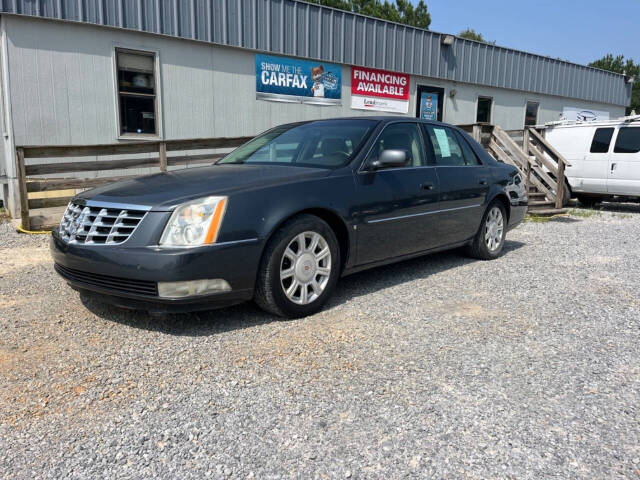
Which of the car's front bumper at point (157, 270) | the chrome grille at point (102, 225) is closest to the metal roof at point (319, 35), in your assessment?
the chrome grille at point (102, 225)

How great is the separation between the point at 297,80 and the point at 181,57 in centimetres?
289

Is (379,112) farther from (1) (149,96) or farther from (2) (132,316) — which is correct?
(2) (132,316)

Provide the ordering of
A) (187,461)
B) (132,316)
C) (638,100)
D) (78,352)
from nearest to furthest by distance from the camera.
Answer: (187,461), (78,352), (132,316), (638,100)

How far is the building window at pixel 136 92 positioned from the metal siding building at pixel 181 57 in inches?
6.3

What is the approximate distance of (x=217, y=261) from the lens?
11.2 ft

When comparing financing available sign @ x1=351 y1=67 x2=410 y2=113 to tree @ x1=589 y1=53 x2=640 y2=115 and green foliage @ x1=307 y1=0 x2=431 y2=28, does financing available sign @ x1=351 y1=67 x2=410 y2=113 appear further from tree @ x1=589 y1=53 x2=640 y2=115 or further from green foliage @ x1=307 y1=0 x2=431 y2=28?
tree @ x1=589 y1=53 x2=640 y2=115

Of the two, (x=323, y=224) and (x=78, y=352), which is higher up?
(x=323, y=224)

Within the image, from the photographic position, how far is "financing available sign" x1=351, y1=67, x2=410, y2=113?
13766 mm

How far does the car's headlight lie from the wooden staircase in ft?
25.6

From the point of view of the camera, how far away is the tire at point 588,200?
11727 mm

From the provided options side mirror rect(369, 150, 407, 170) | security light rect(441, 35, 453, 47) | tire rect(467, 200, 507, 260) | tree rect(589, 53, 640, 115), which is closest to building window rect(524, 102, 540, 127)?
security light rect(441, 35, 453, 47)

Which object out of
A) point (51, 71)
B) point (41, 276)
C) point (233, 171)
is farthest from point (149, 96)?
point (233, 171)

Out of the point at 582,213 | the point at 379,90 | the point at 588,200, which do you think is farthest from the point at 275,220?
the point at 379,90

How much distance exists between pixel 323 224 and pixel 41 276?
2.87 metres
